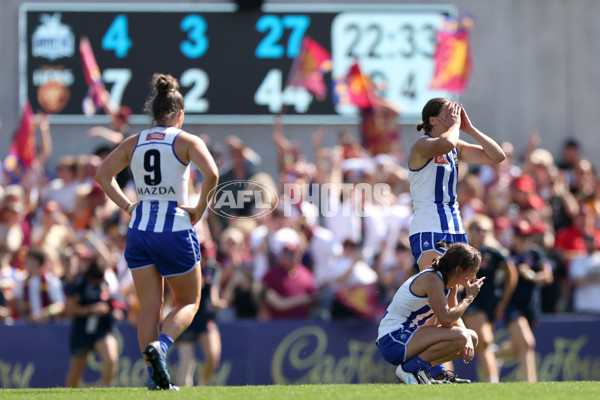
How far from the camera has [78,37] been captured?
16438mm

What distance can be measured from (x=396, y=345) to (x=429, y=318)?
1.31 feet

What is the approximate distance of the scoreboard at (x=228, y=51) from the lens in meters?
16.5

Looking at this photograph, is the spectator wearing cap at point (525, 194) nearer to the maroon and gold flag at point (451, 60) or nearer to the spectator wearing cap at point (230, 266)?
the maroon and gold flag at point (451, 60)

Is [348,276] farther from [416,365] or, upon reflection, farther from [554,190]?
[416,365]

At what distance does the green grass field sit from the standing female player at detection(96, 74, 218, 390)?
0.38 meters

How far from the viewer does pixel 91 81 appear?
15.9m

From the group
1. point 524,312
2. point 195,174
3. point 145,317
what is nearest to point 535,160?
point 524,312

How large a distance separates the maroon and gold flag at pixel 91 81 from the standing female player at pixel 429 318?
9.35m

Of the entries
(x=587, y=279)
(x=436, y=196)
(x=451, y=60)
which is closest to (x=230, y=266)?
(x=587, y=279)

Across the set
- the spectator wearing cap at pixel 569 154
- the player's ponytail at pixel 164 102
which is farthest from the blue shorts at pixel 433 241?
the spectator wearing cap at pixel 569 154

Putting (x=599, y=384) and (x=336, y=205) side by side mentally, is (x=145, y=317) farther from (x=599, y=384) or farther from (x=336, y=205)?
(x=336, y=205)

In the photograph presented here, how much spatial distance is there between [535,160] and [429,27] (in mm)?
3285

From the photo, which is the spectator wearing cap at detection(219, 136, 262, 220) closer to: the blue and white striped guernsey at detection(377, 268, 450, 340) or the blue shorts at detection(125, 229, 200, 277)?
the blue and white striped guernsey at detection(377, 268, 450, 340)

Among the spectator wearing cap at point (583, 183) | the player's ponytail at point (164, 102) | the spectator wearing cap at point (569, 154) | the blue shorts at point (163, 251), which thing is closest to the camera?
the blue shorts at point (163, 251)
